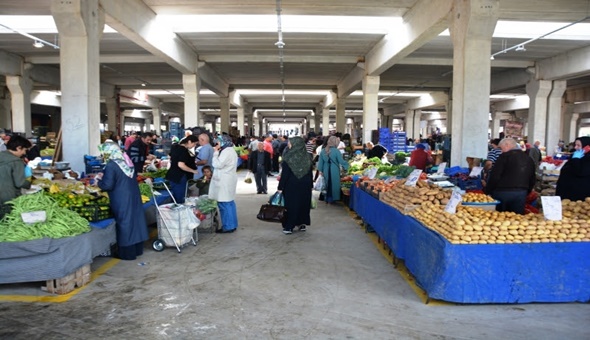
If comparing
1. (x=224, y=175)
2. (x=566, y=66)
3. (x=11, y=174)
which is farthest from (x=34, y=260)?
(x=566, y=66)

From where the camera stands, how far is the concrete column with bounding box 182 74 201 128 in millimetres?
17641

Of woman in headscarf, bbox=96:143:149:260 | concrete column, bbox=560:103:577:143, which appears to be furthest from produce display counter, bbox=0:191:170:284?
concrete column, bbox=560:103:577:143

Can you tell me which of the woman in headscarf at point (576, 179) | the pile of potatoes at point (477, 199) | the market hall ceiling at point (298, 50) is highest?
the market hall ceiling at point (298, 50)

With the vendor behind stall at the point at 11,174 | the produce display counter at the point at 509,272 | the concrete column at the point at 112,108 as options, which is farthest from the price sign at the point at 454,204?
the concrete column at the point at 112,108

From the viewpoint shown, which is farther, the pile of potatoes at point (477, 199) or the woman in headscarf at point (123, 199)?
the woman in headscarf at point (123, 199)

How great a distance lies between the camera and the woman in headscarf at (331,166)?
10.4 metres

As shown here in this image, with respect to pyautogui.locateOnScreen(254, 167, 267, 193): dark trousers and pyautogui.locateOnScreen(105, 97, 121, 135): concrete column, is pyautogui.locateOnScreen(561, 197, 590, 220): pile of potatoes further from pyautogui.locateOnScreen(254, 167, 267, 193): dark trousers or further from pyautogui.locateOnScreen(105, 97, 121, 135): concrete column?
pyautogui.locateOnScreen(105, 97, 121, 135): concrete column

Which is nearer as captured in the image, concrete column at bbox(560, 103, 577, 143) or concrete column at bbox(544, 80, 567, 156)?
concrete column at bbox(544, 80, 567, 156)

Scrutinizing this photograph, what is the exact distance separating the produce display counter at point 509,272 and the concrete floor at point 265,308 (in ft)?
0.39

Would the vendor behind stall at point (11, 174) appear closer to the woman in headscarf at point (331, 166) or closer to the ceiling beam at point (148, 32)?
the ceiling beam at point (148, 32)

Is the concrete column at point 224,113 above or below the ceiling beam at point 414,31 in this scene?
below

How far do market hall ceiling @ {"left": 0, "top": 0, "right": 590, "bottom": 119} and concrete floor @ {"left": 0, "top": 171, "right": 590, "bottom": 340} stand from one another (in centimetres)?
624

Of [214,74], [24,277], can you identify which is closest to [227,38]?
[214,74]

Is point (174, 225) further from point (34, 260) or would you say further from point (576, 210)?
point (576, 210)
